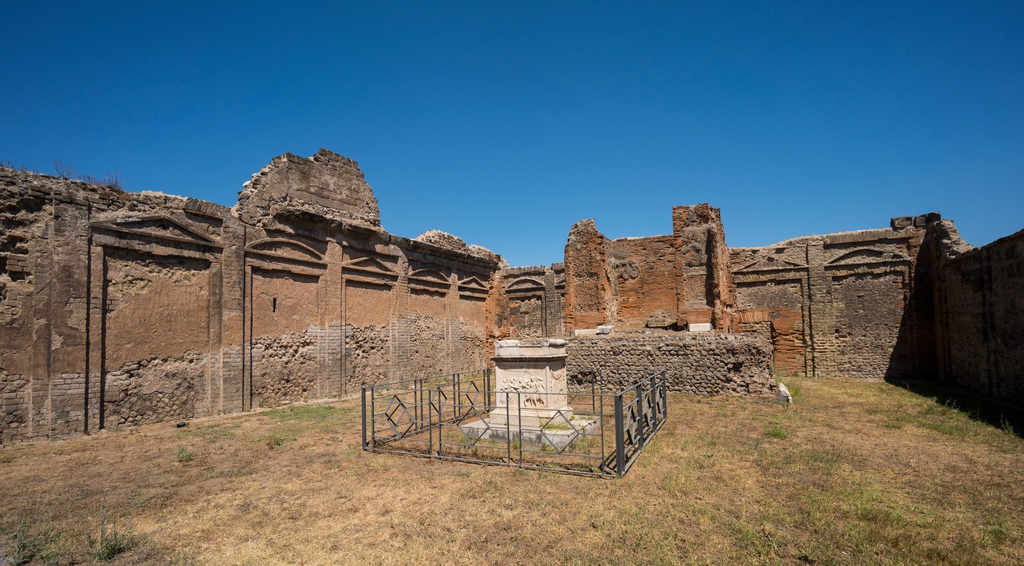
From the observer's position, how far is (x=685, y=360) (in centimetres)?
1325

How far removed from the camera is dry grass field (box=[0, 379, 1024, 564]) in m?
4.44

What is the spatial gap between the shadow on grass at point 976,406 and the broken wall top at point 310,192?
16.2 m

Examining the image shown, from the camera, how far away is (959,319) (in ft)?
46.9

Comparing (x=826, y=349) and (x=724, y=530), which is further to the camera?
(x=826, y=349)

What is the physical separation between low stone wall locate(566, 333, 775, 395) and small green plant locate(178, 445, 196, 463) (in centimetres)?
915

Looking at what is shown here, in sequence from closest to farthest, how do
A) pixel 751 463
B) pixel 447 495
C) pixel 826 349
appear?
pixel 447 495 → pixel 751 463 → pixel 826 349

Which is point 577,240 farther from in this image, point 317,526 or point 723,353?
point 317,526

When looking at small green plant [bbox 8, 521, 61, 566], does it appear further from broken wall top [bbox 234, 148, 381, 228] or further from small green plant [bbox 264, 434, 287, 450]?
broken wall top [bbox 234, 148, 381, 228]

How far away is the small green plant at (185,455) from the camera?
8.08 metres

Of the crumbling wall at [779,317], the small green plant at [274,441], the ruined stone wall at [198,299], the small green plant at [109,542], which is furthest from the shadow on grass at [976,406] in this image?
the ruined stone wall at [198,299]

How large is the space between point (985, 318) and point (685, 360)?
22.9 ft

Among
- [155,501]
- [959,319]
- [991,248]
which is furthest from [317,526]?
[959,319]

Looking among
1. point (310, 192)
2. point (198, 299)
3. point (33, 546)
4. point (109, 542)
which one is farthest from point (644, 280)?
point (33, 546)

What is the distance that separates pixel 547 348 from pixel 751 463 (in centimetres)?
362
